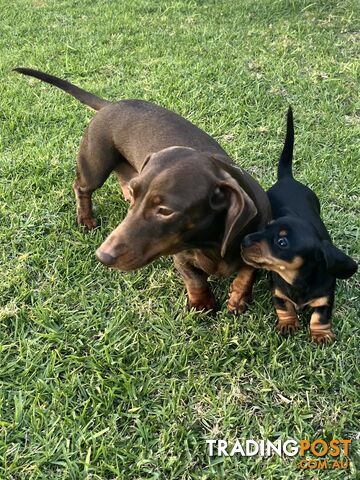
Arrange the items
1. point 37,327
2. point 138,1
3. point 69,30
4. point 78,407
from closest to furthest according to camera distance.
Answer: point 78,407 < point 37,327 < point 69,30 < point 138,1

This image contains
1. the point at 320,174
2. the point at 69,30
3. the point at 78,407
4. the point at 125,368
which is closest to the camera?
the point at 78,407

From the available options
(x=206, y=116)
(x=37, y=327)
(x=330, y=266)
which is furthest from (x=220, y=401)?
(x=206, y=116)

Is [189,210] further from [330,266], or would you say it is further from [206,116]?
[206,116]

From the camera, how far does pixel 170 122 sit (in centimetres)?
324

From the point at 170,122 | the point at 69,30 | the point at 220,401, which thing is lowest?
the point at 220,401

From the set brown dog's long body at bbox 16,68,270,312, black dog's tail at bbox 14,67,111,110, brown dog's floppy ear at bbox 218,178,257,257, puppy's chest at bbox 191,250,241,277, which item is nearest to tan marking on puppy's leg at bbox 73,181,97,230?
brown dog's long body at bbox 16,68,270,312

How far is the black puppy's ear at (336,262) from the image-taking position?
8.39ft

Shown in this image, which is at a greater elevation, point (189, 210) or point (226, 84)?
point (189, 210)

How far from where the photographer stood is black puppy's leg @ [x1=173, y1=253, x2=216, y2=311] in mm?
2957

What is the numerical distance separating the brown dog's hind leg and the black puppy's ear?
52cm

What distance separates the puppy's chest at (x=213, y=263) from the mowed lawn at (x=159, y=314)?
30 cm

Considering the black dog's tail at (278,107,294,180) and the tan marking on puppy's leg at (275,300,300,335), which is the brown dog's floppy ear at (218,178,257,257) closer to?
the tan marking on puppy's leg at (275,300,300,335)

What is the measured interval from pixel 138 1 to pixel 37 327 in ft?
18.5

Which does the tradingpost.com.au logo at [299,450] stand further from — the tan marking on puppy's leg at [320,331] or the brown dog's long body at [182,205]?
the brown dog's long body at [182,205]
